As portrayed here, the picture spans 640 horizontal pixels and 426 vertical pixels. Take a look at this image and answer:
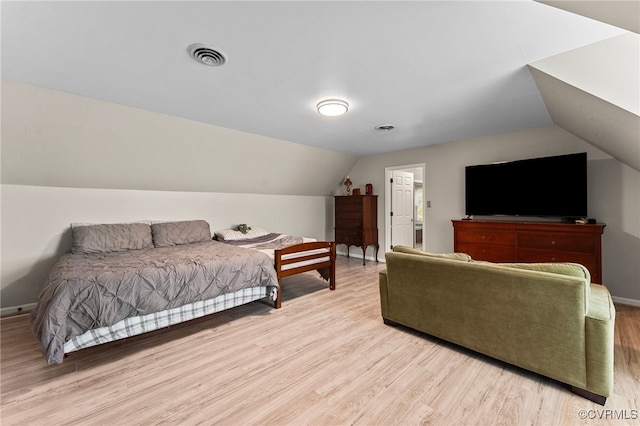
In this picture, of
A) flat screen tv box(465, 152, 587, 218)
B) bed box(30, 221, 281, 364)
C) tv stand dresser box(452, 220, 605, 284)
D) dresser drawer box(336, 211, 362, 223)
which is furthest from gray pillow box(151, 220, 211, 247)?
flat screen tv box(465, 152, 587, 218)

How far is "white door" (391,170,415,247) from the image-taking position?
18.4ft

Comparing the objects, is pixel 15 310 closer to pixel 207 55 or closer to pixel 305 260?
pixel 305 260

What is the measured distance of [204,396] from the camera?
1.72 meters

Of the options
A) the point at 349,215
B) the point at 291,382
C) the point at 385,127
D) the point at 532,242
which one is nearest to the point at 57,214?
the point at 291,382

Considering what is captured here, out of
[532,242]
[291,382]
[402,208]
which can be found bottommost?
[291,382]

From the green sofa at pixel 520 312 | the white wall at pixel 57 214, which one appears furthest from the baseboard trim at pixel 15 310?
the green sofa at pixel 520 312

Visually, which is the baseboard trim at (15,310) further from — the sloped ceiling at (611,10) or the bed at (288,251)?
the sloped ceiling at (611,10)

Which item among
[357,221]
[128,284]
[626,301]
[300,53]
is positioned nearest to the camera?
[300,53]

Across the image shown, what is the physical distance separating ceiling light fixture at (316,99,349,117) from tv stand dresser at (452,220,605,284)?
2553 mm

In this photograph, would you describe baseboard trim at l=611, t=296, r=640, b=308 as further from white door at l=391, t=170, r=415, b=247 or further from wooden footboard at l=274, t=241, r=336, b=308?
wooden footboard at l=274, t=241, r=336, b=308

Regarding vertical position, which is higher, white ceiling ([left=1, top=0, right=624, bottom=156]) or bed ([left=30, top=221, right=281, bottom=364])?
white ceiling ([left=1, top=0, right=624, bottom=156])

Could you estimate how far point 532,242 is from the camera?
11.2ft

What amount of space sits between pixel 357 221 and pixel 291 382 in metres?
3.86

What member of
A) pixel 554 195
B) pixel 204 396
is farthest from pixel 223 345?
pixel 554 195
